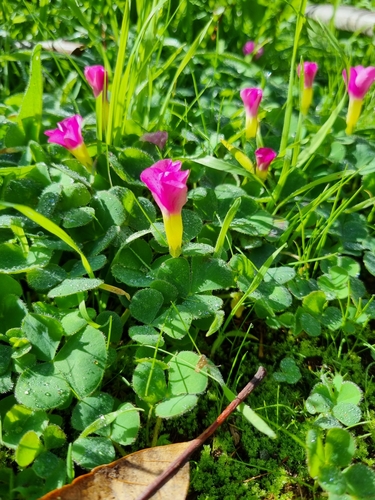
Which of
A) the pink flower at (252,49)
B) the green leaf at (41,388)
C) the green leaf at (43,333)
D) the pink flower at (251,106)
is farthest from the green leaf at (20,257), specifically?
the pink flower at (252,49)

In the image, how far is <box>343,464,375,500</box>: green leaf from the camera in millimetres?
831

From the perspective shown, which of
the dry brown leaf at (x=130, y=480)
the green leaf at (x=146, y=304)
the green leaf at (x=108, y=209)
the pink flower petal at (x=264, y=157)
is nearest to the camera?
the dry brown leaf at (x=130, y=480)

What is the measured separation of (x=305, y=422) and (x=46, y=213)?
742mm

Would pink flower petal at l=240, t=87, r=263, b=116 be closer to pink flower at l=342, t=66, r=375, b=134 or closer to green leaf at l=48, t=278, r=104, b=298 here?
pink flower at l=342, t=66, r=375, b=134

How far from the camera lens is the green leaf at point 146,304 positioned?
3.40 feet

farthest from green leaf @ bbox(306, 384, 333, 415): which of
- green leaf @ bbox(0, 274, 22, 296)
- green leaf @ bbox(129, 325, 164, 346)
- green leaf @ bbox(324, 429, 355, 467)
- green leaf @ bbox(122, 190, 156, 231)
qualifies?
green leaf @ bbox(0, 274, 22, 296)

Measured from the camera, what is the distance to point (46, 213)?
113 centimetres

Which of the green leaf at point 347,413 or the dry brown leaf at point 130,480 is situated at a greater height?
the green leaf at point 347,413

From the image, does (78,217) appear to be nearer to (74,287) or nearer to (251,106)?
(74,287)

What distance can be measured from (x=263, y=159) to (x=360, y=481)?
2.54 ft

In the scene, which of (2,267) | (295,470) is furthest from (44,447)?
(295,470)

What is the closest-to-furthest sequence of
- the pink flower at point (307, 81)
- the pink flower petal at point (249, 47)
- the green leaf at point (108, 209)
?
the green leaf at point (108, 209) < the pink flower at point (307, 81) < the pink flower petal at point (249, 47)

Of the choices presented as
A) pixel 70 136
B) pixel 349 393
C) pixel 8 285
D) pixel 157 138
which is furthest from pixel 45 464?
pixel 157 138

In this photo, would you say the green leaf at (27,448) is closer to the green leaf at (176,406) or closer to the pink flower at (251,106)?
the green leaf at (176,406)
